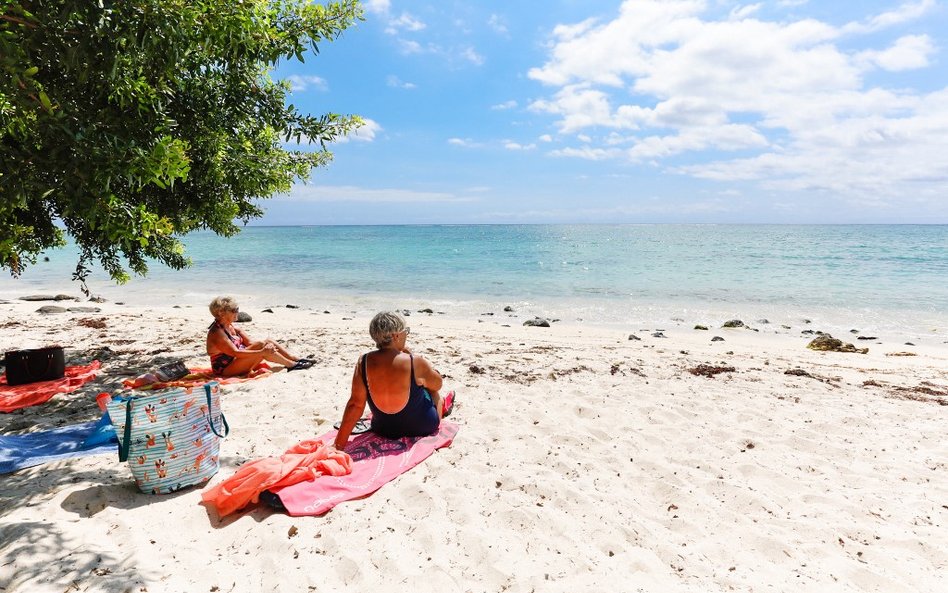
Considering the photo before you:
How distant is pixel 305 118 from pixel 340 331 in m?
6.98

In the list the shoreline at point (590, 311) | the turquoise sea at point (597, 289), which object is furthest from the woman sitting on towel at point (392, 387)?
the turquoise sea at point (597, 289)

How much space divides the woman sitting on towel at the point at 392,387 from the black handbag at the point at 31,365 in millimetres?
5584

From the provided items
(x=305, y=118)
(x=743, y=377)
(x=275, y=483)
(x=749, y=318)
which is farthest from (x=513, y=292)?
(x=275, y=483)

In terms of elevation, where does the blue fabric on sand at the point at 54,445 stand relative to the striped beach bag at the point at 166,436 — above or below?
below

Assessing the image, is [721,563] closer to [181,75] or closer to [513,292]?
[181,75]

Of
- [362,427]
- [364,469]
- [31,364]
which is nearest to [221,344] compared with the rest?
[31,364]

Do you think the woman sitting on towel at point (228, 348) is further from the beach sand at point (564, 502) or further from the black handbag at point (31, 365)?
the black handbag at point (31, 365)

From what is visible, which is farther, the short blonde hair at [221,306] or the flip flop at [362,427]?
the short blonde hair at [221,306]

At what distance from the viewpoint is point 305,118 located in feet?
21.4

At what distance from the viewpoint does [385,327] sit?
4.93m

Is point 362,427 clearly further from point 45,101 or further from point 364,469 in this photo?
point 45,101

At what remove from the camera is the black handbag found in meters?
7.43

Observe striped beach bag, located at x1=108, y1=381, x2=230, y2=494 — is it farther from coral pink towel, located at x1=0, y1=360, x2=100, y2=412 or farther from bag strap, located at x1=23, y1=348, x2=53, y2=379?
bag strap, located at x1=23, y1=348, x2=53, y2=379

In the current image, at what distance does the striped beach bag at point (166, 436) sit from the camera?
4.12m
